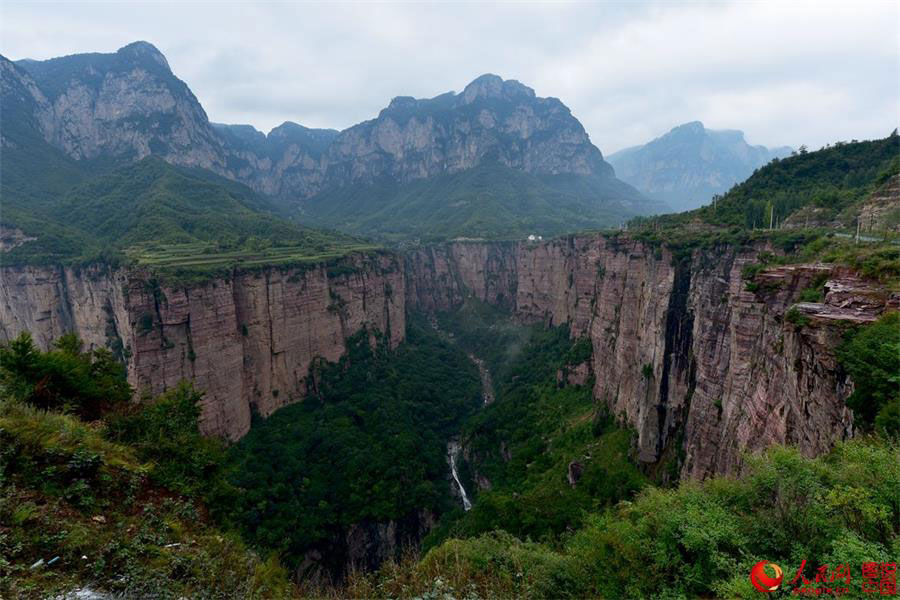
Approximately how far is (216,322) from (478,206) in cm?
10943

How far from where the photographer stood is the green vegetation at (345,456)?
32.1m

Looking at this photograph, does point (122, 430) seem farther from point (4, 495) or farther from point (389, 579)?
point (389, 579)

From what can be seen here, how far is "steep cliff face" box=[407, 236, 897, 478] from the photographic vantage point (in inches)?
516

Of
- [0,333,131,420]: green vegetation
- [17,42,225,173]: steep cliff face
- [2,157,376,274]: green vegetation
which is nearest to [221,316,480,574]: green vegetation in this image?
[0,333,131,420]: green vegetation

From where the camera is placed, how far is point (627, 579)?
923 centimetres

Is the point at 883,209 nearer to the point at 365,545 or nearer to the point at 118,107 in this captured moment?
the point at 365,545

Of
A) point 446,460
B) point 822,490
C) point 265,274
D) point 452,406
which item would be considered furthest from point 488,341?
point 822,490

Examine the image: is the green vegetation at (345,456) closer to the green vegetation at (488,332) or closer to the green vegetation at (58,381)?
the green vegetation at (58,381)

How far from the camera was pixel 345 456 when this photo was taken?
126 ft

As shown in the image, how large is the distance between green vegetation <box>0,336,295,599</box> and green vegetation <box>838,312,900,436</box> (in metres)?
14.2

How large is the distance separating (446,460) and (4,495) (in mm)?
41431

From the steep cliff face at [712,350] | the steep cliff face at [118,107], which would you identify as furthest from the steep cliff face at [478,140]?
the steep cliff face at [712,350]

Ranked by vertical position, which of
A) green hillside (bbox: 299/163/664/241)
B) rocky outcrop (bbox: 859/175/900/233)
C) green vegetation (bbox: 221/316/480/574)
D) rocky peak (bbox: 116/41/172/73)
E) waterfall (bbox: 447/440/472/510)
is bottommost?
waterfall (bbox: 447/440/472/510)

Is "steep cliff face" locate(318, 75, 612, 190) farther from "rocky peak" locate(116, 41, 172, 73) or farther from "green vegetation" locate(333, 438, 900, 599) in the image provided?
"green vegetation" locate(333, 438, 900, 599)
